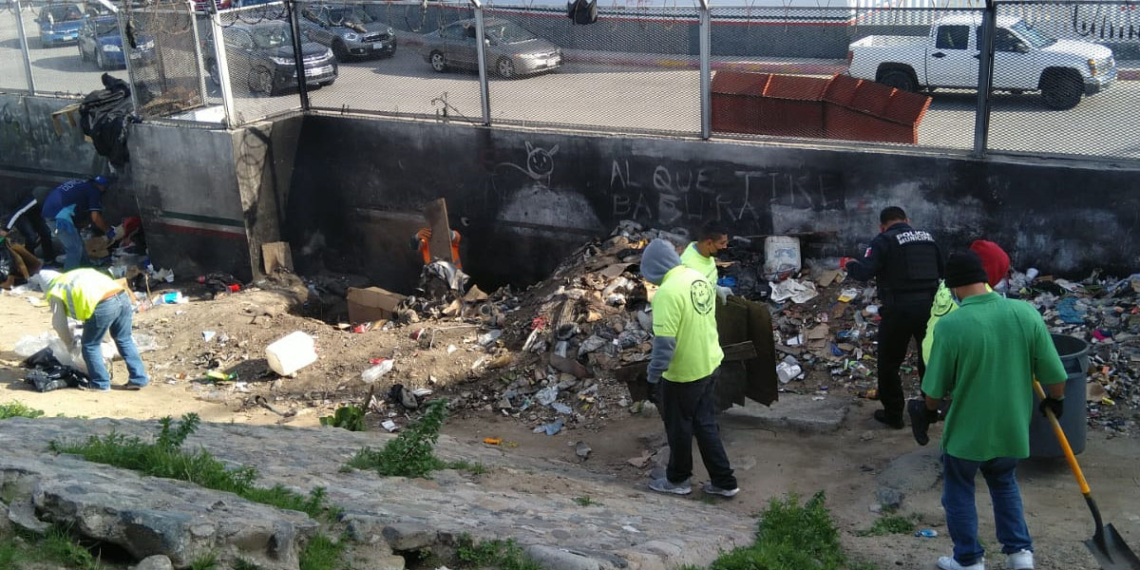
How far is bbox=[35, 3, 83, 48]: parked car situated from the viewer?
15055 millimetres

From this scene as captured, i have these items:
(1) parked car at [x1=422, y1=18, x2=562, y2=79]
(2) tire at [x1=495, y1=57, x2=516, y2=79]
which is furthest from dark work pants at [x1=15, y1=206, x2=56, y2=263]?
(2) tire at [x1=495, y1=57, x2=516, y2=79]

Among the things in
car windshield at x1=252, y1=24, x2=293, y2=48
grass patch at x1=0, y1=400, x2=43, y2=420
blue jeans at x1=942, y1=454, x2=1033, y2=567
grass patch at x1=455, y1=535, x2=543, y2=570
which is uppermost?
car windshield at x1=252, y1=24, x2=293, y2=48

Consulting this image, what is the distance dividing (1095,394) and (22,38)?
1537cm

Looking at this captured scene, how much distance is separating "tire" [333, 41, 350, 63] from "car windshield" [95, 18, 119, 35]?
397cm

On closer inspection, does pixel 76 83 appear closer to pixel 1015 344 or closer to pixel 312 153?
pixel 312 153

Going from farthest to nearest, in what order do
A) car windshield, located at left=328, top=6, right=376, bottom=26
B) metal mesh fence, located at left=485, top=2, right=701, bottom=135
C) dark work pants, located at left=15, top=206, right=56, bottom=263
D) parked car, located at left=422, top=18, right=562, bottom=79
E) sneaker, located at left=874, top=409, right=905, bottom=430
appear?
dark work pants, located at left=15, top=206, right=56, bottom=263, car windshield, located at left=328, top=6, right=376, bottom=26, parked car, located at left=422, top=18, right=562, bottom=79, metal mesh fence, located at left=485, top=2, right=701, bottom=135, sneaker, located at left=874, top=409, right=905, bottom=430

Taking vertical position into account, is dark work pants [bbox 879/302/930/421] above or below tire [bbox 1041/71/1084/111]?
below

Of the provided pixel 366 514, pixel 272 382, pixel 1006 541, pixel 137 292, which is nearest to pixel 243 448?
pixel 366 514

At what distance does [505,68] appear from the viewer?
11.7 meters

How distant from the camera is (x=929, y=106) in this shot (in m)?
9.62

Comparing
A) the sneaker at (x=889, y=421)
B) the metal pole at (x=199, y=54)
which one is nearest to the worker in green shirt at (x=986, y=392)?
the sneaker at (x=889, y=421)

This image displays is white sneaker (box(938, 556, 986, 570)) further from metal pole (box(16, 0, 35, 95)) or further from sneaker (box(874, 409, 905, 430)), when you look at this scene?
metal pole (box(16, 0, 35, 95))

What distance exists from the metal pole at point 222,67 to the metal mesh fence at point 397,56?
1.08m

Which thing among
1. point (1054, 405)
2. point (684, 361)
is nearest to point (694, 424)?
point (684, 361)
